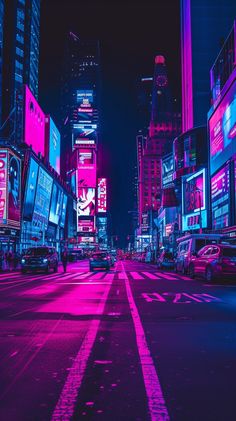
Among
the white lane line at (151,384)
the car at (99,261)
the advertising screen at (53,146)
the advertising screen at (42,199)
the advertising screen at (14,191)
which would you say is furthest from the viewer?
the advertising screen at (53,146)

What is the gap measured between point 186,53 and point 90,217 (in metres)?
73.4

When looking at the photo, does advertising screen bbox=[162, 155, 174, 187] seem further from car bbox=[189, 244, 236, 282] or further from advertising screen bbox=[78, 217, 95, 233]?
car bbox=[189, 244, 236, 282]

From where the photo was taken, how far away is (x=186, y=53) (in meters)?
103

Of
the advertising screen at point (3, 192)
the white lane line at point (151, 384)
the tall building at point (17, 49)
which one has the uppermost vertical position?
the tall building at point (17, 49)

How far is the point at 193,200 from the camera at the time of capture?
7888cm

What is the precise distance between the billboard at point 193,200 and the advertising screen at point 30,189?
26.6 m

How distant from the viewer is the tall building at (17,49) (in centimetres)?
10862

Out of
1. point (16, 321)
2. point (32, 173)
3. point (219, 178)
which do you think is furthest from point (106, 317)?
point (32, 173)

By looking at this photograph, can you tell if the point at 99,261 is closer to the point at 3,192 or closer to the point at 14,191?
the point at 3,192

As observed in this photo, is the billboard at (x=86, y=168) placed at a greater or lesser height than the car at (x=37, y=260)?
greater

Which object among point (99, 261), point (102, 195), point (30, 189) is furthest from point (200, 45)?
point (102, 195)

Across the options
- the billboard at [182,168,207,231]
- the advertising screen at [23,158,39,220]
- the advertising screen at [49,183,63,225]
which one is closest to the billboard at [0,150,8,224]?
the advertising screen at [23,158,39,220]

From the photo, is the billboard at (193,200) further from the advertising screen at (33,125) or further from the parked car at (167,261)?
the parked car at (167,261)

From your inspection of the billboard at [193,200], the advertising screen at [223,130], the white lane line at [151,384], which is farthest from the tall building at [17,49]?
the white lane line at [151,384]
